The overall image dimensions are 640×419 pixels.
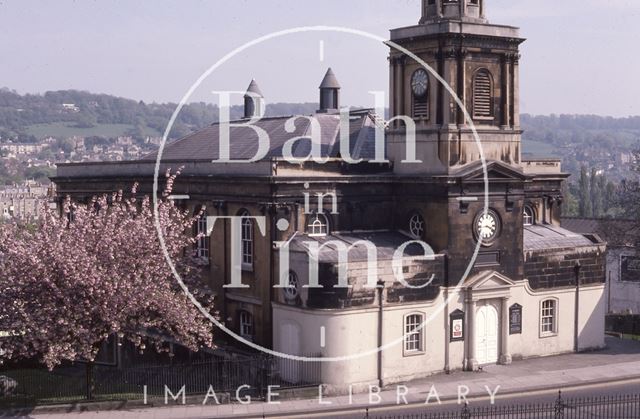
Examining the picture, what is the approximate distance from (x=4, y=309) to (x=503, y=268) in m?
19.8

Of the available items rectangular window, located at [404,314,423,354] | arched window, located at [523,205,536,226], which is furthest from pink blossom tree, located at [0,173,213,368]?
arched window, located at [523,205,536,226]

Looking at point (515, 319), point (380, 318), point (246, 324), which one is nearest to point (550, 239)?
point (515, 319)

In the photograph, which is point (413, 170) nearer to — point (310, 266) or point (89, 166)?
point (310, 266)

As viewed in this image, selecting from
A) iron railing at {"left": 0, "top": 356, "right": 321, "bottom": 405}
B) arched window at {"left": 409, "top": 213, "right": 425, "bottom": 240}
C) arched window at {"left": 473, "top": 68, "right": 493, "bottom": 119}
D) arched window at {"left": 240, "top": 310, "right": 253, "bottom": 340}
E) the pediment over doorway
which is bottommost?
iron railing at {"left": 0, "top": 356, "right": 321, "bottom": 405}

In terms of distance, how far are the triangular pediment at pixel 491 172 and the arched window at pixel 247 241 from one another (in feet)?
28.3

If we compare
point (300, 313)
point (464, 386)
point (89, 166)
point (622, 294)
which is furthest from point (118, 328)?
point (622, 294)

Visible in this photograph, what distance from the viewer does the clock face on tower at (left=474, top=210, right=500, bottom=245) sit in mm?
40844

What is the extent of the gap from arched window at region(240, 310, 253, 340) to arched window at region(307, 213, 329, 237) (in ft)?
14.1

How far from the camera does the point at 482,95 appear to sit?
136ft

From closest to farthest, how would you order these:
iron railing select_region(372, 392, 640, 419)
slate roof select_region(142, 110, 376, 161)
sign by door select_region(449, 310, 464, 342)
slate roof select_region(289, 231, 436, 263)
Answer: iron railing select_region(372, 392, 640, 419), slate roof select_region(289, 231, 436, 263), sign by door select_region(449, 310, 464, 342), slate roof select_region(142, 110, 376, 161)

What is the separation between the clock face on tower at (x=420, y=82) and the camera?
41250 mm

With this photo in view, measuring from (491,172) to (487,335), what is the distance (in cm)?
663

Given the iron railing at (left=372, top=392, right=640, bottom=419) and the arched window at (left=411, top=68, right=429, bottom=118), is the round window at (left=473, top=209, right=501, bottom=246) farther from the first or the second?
the iron railing at (left=372, top=392, right=640, bottom=419)

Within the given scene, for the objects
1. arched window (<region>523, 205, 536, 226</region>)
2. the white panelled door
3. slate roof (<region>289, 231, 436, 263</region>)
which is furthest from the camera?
arched window (<region>523, 205, 536, 226</region>)
